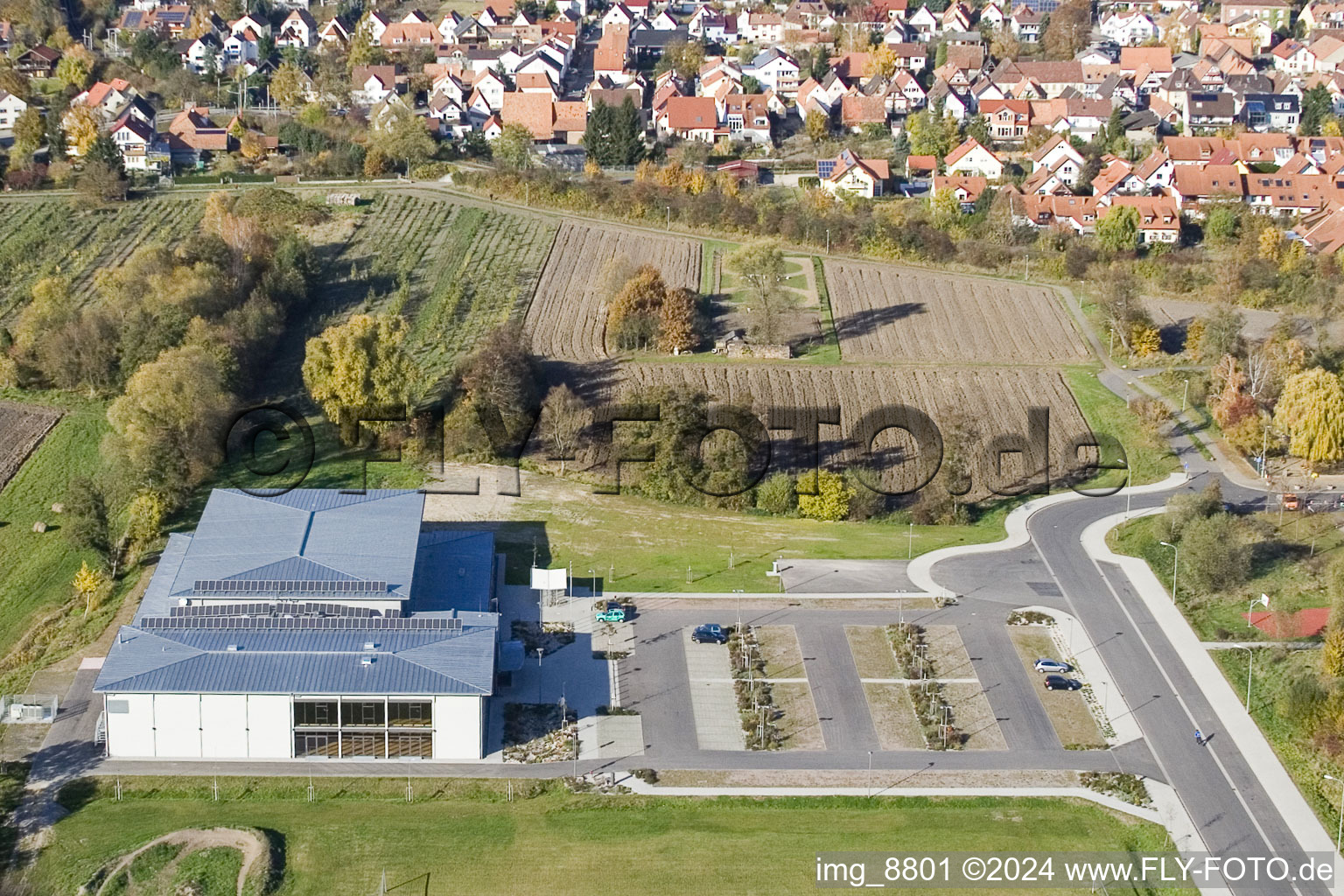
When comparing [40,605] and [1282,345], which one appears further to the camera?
[1282,345]

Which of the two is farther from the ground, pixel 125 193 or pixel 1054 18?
pixel 1054 18

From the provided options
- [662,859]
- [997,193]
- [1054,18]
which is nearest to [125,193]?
[997,193]

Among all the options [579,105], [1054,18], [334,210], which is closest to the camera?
[334,210]

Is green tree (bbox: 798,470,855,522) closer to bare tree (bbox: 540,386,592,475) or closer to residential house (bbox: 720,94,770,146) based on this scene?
bare tree (bbox: 540,386,592,475)

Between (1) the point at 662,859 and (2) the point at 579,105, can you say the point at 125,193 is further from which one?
(1) the point at 662,859

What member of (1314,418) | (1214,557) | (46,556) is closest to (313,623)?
(46,556)

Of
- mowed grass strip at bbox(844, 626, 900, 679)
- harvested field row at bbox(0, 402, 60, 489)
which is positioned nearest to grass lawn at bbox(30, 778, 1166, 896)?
mowed grass strip at bbox(844, 626, 900, 679)
